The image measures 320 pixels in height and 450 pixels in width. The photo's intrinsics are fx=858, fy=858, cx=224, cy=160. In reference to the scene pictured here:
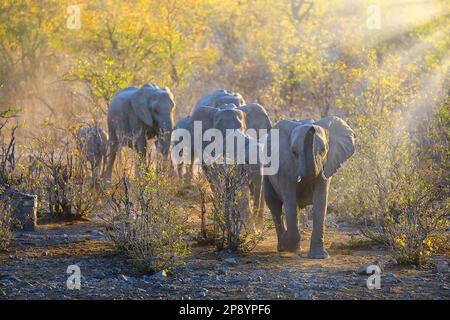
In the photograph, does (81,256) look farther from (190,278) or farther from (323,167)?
(323,167)

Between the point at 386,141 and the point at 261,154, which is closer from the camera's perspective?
the point at 261,154

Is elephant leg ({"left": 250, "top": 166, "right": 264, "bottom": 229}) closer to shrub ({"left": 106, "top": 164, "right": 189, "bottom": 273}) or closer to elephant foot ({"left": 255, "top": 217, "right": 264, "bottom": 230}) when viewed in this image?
elephant foot ({"left": 255, "top": 217, "right": 264, "bottom": 230})

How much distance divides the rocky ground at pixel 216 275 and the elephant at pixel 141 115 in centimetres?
581

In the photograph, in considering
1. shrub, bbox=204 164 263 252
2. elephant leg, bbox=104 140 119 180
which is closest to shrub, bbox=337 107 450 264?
shrub, bbox=204 164 263 252

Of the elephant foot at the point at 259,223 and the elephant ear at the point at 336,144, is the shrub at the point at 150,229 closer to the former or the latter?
the elephant ear at the point at 336,144

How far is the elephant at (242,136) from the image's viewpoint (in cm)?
1055

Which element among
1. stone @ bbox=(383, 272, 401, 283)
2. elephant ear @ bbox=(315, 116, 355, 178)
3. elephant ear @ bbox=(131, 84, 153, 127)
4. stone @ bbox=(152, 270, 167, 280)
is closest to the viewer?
stone @ bbox=(383, 272, 401, 283)

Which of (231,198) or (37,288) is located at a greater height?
(231,198)

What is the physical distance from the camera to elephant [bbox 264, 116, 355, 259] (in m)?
9.15

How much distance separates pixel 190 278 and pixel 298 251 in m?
1.82

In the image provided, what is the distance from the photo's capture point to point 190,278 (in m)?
8.30

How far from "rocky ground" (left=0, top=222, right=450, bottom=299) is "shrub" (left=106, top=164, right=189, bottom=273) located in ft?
0.55
